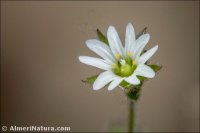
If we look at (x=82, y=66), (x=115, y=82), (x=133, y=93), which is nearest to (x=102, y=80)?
(x=115, y=82)

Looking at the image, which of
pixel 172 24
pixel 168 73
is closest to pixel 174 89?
pixel 168 73

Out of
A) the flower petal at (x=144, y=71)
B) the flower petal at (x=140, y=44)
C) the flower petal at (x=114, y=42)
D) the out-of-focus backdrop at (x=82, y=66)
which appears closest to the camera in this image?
the flower petal at (x=144, y=71)

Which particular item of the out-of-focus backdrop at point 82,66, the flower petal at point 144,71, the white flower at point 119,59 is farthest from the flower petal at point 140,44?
the out-of-focus backdrop at point 82,66

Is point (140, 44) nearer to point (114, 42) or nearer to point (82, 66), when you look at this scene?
point (114, 42)

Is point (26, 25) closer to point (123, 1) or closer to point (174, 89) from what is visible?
point (123, 1)

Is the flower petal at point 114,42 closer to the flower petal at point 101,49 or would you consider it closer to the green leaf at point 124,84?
the flower petal at point 101,49

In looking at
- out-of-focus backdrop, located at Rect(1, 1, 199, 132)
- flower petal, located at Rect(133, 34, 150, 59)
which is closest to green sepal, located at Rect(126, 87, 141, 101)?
flower petal, located at Rect(133, 34, 150, 59)

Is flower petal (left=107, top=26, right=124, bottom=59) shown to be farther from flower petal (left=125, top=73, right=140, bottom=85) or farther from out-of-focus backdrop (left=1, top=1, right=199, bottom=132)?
out-of-focus backdrop (left=1, top=1, right=199, bottom=132)

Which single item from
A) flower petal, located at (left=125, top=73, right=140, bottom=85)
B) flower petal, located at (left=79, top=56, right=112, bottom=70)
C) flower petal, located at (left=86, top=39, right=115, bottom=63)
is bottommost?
flower petal, located at (left=125, top=73, right=140, bottom=85)
